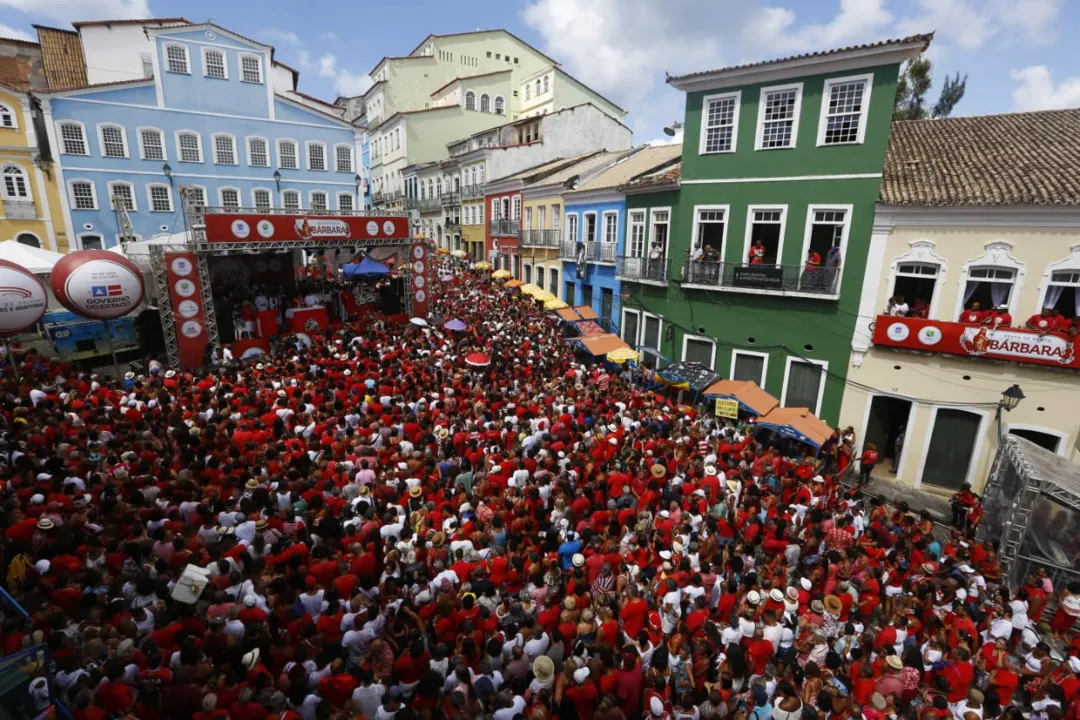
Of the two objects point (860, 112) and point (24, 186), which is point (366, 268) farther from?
point (860, 112)

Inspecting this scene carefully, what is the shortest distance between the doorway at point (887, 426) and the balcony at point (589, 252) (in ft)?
38.6

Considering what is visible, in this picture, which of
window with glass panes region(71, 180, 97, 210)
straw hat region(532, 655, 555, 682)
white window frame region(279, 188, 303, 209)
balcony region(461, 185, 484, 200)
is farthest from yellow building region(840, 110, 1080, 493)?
window with glass panes region(71, 180, 97, 210)

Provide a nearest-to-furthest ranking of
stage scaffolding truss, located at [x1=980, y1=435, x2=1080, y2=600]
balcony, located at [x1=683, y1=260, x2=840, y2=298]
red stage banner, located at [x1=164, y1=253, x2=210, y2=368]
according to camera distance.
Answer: stage scaffolding truss, located at [x1=980, y1=435, x2=1080, y2=600] < red stage banner, located at [x1=164, y1=253, x2=210, y2=368] < balcony, located at [x1=683, y1=260, x2=840, y2=298]

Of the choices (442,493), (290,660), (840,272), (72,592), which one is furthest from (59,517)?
(840,272)

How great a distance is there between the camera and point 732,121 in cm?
1817

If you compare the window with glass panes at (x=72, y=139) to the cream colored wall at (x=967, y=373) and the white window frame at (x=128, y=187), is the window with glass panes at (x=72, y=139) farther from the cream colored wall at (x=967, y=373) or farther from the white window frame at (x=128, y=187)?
the cream colored wall at (x=967, y=373)

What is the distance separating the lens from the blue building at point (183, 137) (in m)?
27.5

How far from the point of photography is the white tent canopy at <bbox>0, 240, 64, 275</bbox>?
1709cm

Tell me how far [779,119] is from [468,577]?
668 inches

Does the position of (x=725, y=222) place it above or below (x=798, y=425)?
above

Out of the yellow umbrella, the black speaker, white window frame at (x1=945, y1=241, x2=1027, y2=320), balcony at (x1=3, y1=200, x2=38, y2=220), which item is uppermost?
balcony at (x1=3, y1=200, x2=38, y2=220)

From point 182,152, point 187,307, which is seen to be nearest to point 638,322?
point 187,307

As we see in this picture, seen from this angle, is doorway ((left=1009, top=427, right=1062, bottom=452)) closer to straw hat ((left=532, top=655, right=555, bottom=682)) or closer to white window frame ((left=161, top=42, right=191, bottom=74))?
straw hat ((left=532, top=655, right=555, bottom=682))

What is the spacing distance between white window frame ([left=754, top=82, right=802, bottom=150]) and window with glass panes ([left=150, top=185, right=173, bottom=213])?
3053cm
